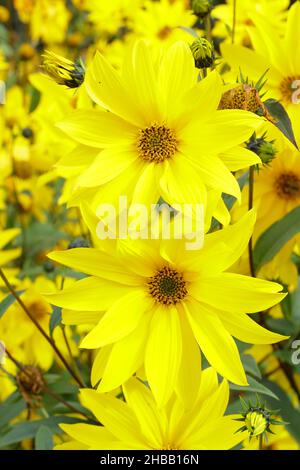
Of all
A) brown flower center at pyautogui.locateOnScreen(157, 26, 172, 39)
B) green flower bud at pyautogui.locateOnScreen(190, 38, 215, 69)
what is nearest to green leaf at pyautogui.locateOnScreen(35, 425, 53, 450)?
green flower bud at pyautogui.locateOnScreen(190, 38, 215, 69)

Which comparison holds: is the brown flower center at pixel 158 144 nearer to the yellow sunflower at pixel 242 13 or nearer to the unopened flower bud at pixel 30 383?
the unopened flower bud at pixel 30 383

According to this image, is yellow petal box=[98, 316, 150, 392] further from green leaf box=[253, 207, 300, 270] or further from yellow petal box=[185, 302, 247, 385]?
green leaf box=[253, 207, 300, 270]

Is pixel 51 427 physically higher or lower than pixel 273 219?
lower

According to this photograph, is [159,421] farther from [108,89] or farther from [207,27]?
[207,27]

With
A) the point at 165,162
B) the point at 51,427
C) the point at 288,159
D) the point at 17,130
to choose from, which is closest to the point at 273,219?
the point at 288,159

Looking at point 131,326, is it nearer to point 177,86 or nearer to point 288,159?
point 177,86

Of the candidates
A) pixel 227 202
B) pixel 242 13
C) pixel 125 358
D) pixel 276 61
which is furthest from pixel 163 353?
pixel 242 13
